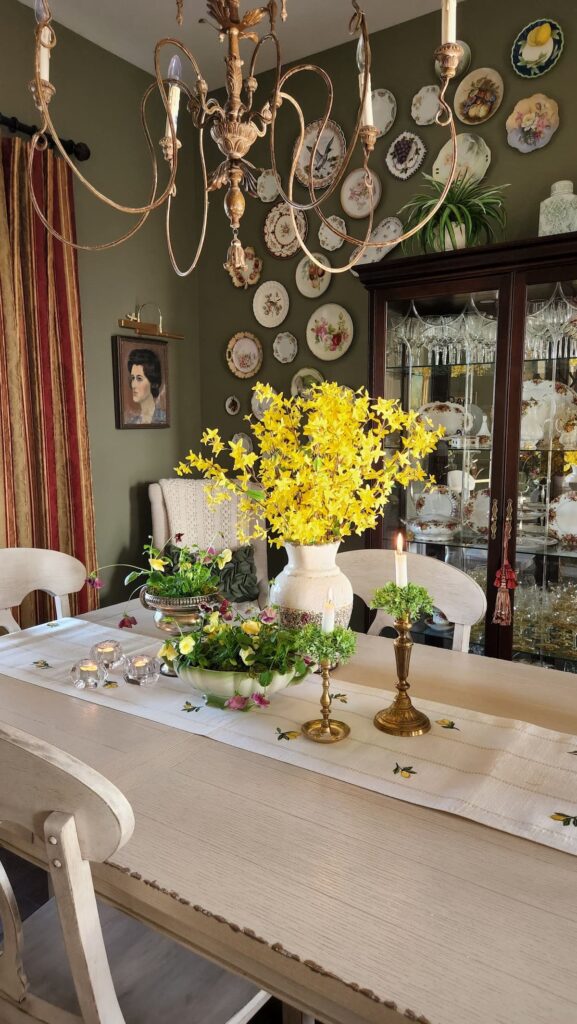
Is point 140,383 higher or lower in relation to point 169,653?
higher

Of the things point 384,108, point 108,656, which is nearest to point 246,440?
point 384,108

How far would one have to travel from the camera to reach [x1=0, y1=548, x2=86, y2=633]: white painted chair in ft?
6.27

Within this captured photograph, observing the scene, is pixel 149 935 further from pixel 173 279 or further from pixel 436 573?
pixel 173 279

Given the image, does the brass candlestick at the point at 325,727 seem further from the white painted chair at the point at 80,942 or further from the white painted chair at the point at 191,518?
the white painted chair at the point at 191,518

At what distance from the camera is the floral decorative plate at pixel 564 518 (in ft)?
A: 7.98

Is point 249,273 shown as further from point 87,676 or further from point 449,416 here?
point 87,676

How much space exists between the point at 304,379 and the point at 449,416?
862 millimetres

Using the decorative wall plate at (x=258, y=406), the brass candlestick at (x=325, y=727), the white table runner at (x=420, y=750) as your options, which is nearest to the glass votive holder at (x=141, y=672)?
the white table runner at (x=420, y=750)

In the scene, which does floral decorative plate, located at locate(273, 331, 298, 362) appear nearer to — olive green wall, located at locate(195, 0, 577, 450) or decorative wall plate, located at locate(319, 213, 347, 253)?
olive green wall, located at locate(195, 0, 577, 450)

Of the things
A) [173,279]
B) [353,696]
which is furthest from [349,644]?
[173,279]

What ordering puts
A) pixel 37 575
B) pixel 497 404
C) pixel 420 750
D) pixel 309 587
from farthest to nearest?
pixel 497 404 < pixel 37 575 < pixel 309 587 < pixel 420 750

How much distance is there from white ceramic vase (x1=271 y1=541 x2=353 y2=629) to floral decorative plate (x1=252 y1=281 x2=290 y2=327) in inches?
85.8

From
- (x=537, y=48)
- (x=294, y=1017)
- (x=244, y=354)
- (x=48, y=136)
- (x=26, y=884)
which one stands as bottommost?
(x=26, y=884)

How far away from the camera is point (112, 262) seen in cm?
304
